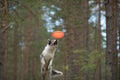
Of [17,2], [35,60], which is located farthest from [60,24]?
[35,60]

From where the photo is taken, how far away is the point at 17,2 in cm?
1220

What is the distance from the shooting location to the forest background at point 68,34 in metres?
12.0

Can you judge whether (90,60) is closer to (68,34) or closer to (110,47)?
(110,47)

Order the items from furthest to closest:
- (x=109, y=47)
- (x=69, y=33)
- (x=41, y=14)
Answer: (x=41, y=14) → (x=69, y=33) → (x=109, y=47)

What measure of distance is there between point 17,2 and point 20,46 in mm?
27214

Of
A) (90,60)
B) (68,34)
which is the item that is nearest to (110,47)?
(90,60)

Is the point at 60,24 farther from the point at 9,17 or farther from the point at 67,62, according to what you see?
the point at 9,17

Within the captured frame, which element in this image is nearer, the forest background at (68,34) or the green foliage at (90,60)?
the forest background at (68,34)

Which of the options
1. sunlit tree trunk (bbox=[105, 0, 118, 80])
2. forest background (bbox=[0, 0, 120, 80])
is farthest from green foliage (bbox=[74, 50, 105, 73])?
sunlit tree trunk (bbox=[105, 0, 118, 80])

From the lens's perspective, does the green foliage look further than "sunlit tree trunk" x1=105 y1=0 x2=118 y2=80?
Yes

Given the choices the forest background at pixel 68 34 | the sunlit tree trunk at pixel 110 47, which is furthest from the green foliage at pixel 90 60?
the sunlit tree trunk at pixel 110 47

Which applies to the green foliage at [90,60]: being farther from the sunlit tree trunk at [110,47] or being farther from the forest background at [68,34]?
the sunlit tree trunk at [110,47]

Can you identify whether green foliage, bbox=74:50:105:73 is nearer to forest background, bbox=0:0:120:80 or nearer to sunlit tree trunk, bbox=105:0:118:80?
forest background, bbox=0:0:120:80

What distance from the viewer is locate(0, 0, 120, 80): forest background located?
12.0 meters
